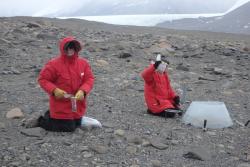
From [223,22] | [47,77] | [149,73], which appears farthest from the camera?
[223,22]

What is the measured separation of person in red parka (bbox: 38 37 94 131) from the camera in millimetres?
4938

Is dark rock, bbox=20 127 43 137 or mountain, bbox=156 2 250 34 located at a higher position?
dark rock, bbox=20 127 43 137

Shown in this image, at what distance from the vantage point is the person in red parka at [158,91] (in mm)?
6055

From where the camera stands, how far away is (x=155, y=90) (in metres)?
6.18

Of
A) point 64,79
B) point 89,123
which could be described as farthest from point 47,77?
point 89,123

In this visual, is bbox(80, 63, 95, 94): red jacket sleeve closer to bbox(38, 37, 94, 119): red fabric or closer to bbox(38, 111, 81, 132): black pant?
bbox(38, 37, 94, 119): red fabric

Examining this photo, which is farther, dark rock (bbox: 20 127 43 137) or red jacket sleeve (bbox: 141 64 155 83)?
red jacket sleeve (bbox: 141 64 155 83)

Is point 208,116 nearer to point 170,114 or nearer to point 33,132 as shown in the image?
point 170,114

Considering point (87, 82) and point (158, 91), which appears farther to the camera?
point (158, 91)

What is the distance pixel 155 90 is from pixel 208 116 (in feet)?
2.74

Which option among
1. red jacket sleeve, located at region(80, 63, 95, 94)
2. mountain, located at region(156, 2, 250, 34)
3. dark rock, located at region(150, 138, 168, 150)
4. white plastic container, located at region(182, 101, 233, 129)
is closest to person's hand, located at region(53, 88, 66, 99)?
red jacket sleeve, located at region(80, 63, 95, 94)

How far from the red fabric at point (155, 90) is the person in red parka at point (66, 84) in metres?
1.21

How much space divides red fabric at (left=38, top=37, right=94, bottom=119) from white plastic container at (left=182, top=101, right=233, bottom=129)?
140cm

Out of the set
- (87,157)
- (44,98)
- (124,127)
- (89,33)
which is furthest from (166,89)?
(89,33)
